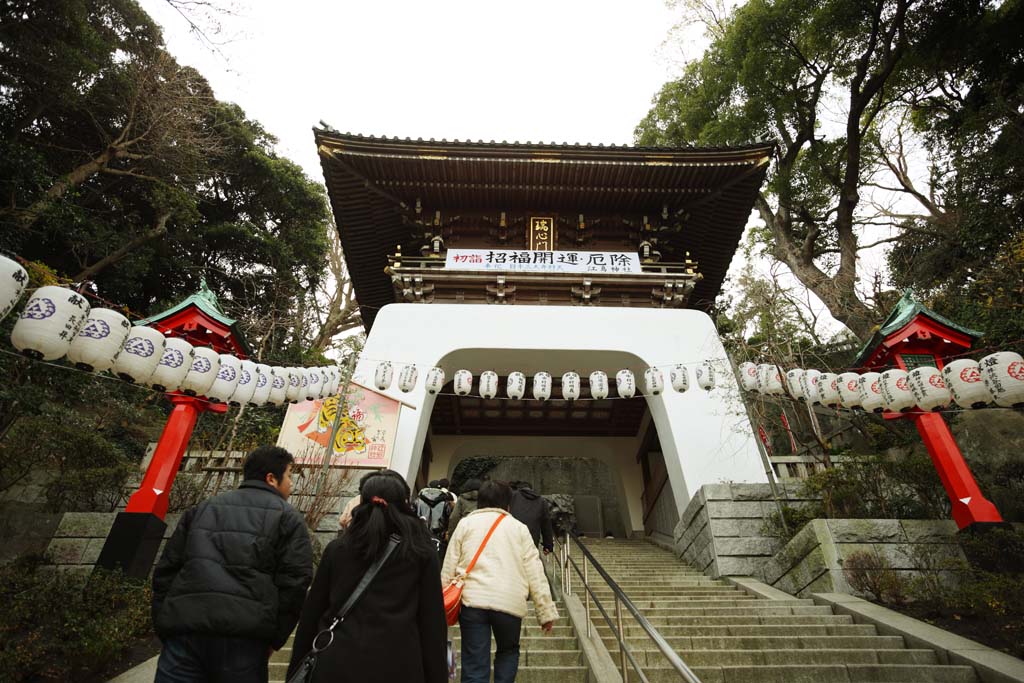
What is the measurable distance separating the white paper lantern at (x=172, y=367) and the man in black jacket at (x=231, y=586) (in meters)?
4.42

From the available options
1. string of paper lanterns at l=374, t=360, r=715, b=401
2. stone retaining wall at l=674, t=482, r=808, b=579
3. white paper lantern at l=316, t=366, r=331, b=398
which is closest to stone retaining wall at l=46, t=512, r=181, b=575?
Result: white paper lantern at l=316, t=366, r=331, b=398

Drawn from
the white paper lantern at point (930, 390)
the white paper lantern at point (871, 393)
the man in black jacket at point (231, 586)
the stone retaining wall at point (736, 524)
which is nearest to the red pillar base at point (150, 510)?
the man in black jacket at point (231, 586)

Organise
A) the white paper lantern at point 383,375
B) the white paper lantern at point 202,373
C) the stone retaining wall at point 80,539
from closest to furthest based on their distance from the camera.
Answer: the white paper lantern at point 202,373 → the stone retaining wall at point 80,539 → the white paper lantern at point 383,375

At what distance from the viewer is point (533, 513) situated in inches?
197

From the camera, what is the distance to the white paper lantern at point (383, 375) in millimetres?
8219

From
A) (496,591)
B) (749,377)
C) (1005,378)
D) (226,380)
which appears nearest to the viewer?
(496,591)

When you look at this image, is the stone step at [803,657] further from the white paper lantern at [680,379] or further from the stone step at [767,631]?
the white paper lantern at [680,379]

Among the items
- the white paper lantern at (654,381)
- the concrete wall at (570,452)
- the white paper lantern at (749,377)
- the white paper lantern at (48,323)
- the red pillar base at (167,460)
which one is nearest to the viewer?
the white paper lantern at (48,323)

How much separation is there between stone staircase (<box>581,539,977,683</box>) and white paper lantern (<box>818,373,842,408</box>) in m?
2.63

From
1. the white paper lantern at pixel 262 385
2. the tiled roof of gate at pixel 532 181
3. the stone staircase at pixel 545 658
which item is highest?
the tiled roof of gate at pixel 532 181

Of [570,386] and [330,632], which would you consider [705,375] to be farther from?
[330,632]

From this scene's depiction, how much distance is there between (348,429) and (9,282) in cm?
496

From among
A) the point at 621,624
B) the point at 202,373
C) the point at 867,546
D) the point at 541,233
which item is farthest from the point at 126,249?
the point at 867,546

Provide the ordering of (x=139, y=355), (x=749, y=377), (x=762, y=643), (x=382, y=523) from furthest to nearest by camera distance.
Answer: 1. (x=749, y=377)
2. (x=139, y=355)
3. (x=762, y=643)
4. (x=382, y=523)
